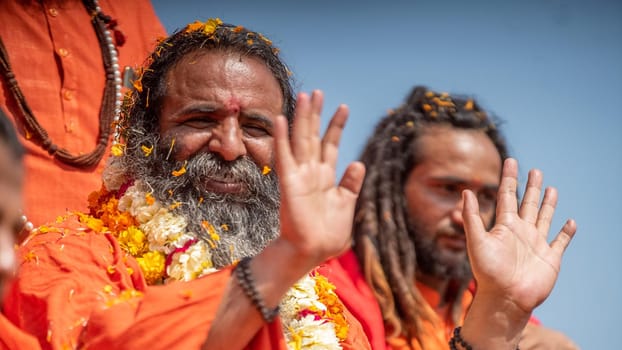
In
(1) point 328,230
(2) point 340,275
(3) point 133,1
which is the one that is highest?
(3) point 133,1

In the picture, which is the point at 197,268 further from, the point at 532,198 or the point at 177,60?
the point at 532,198

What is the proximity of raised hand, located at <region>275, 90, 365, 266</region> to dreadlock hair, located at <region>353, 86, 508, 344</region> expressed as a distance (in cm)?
192

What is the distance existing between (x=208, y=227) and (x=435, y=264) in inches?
74.8

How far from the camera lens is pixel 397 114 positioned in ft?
17.9

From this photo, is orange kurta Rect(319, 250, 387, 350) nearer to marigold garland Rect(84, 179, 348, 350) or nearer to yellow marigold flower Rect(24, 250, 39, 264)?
marigold garland Rect(84, 179, 348, 350)

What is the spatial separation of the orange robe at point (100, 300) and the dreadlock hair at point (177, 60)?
63 centimetres

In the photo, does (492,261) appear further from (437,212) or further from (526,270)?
(437,212)

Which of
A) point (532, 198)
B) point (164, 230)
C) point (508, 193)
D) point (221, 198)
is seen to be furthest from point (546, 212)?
point (164, 230)

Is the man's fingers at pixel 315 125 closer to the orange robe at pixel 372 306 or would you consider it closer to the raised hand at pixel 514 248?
the raised hand at pixel 514 248

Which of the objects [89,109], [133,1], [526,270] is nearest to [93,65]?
[89,109]

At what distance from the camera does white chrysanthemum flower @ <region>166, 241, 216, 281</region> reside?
9.93 ft

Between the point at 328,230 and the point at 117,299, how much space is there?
2.31ft

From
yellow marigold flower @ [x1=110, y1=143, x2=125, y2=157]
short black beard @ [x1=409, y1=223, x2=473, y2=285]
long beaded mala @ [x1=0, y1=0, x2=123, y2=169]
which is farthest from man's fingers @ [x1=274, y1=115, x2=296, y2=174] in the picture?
short black beard @ [x1=409, y1=223, x2=473, y2=285]

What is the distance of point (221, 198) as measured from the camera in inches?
132
